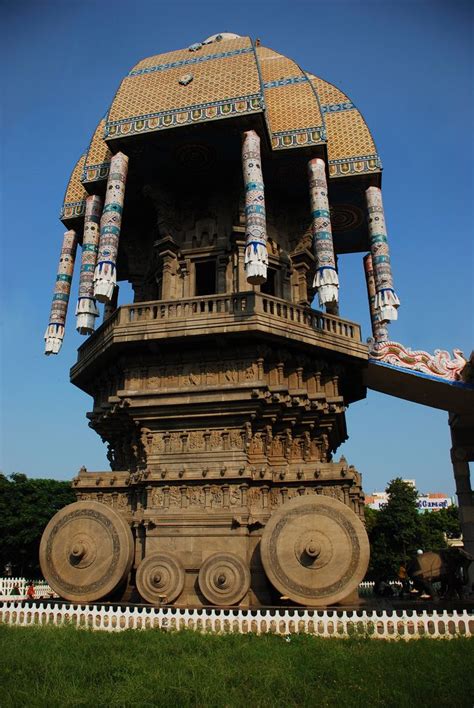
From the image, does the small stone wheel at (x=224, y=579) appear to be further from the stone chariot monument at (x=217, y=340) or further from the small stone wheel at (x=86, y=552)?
the small stone wheel at (x=86, y=552)

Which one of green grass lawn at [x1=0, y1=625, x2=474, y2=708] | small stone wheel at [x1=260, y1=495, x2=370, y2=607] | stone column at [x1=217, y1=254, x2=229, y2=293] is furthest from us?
stone column at [x1=217, y1=254, x2=229, y2=293]

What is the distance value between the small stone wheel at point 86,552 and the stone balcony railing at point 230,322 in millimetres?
4835

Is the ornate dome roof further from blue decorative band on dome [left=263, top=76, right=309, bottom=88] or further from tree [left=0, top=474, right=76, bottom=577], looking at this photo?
tree [left=0, top=474, right=76, bottom=577]

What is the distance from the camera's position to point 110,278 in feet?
54.9

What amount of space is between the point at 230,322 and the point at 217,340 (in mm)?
738

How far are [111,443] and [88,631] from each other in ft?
30.2

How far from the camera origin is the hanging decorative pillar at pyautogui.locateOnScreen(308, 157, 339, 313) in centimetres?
1625

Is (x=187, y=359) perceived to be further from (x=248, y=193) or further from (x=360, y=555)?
(x=360, y=555)

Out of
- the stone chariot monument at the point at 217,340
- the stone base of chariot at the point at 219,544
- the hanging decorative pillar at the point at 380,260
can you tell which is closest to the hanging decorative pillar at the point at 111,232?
the stone chariot monument at the point at 217,340

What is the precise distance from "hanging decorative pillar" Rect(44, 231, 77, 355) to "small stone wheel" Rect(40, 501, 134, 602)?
238 inches

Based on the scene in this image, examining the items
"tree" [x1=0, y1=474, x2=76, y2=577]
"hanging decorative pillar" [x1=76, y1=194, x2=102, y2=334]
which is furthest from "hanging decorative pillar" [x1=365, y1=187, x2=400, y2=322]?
"tree" [x1=0, y1=474, x2=76, y2=577]

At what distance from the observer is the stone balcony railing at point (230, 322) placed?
15516 millimetres

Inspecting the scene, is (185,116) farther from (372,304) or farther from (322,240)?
(372,304)

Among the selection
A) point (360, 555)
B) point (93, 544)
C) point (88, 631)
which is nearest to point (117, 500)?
point (93, 544)
